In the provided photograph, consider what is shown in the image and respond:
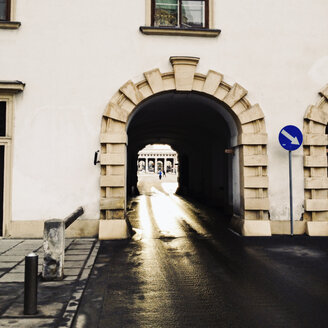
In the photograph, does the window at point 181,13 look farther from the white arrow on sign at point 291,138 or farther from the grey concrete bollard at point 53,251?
the grey concrete bollard at point 53,251

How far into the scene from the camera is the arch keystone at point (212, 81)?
25.5ft

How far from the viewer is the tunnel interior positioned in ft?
28.2

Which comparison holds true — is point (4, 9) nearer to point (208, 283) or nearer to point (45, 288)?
point (45, 288)

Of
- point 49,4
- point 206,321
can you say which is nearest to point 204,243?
point 206,321

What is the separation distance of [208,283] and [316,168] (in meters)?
5.13

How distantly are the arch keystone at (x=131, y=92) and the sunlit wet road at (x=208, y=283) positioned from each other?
11.8ft

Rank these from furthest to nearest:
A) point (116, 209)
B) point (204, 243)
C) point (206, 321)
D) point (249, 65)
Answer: point (249, 65) → point (116, 209) → point (204, 243) → point (206, 321)

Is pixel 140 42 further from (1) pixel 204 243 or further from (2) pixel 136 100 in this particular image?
(1) pixel 204 243

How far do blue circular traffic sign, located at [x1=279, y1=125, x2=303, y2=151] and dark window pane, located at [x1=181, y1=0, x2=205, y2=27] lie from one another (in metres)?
3.72

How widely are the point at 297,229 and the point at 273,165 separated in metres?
1.82

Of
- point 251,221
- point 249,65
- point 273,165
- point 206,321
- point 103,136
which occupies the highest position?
point 249,65

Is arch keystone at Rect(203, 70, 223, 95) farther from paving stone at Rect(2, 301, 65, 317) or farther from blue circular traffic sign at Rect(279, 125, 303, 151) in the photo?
paving stone at Rect(2, 301, 65, 317)

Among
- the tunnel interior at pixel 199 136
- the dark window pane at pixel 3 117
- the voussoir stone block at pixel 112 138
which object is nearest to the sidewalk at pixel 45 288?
the voussoir stone block at pixel 112 138

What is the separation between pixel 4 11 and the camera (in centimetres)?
777
